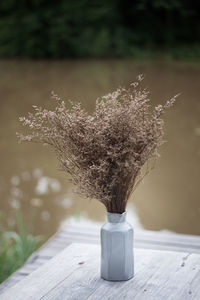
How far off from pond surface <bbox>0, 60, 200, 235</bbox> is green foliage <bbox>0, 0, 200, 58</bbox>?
110 inches

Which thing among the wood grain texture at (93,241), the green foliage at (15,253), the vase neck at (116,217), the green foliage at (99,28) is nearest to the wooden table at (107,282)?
the vase neck at (116,217)

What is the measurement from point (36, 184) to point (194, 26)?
432 inches

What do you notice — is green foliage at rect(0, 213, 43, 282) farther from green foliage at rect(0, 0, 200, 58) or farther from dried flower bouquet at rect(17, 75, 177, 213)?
green foliage at rect(0, 0, 200, 58)

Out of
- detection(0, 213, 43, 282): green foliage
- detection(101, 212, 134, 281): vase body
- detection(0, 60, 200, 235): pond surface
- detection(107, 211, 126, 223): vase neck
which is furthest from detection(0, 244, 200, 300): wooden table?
detection(0, 213, 43, 282): green foliage

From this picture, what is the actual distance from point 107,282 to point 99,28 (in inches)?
535

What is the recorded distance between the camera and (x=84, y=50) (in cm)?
1423

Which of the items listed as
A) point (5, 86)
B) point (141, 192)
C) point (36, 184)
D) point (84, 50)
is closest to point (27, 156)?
point (36, 184)

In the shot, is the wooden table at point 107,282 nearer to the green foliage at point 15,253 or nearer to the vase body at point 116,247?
the vase body at point 116,247

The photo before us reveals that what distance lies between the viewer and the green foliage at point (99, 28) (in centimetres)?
1427

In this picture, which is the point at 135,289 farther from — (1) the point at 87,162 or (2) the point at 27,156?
(2) the point at 27,156

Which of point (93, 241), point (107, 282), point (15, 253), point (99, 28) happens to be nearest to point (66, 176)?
point (15, 253)

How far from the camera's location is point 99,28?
14.8 m

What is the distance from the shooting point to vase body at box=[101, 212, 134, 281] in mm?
1700

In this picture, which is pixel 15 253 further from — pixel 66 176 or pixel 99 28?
pixel 99 28
